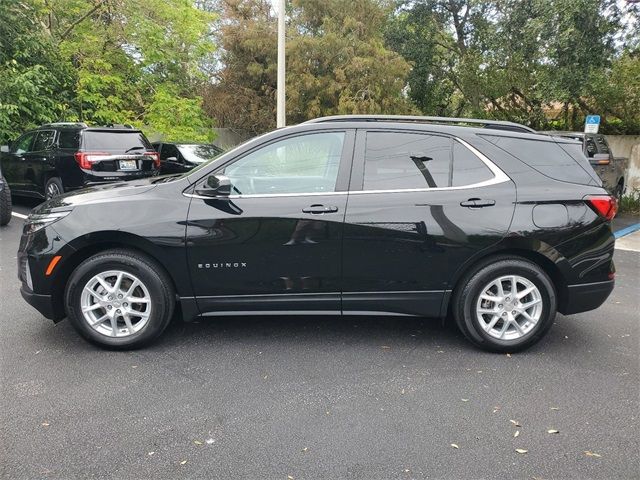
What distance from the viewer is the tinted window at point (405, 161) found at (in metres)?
3.85

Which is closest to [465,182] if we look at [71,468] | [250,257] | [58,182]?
[250,257]

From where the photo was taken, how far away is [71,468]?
252 cm

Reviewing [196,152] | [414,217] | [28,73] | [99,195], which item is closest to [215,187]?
[99,195]

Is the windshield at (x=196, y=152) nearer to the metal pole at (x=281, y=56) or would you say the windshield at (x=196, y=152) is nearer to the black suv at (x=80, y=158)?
the metal pole at (x=281, y=56)

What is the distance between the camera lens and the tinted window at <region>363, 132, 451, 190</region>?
3853mm

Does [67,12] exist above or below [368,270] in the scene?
above

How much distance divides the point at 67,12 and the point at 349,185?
15.9 meters

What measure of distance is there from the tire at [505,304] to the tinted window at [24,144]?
9.44 m

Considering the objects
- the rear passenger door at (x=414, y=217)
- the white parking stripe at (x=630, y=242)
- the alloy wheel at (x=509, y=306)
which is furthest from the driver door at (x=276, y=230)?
the white parking stripe at (x=630, y=242)

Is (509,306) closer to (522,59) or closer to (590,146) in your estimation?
(590,146)

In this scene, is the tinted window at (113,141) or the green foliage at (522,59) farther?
the green foliage at (522,59)

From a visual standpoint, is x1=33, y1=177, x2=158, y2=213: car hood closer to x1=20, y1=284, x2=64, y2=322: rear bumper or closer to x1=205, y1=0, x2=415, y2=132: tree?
x1=20, y1=284, x2=64, y2=322: rear bumper

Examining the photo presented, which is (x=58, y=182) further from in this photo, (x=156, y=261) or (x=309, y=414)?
(x=309, y=414)

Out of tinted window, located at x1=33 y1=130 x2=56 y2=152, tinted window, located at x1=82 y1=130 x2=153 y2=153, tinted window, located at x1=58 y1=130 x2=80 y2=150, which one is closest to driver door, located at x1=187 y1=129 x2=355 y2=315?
tinted window, located at x1=82 y1=130 x2=153 y2=153
